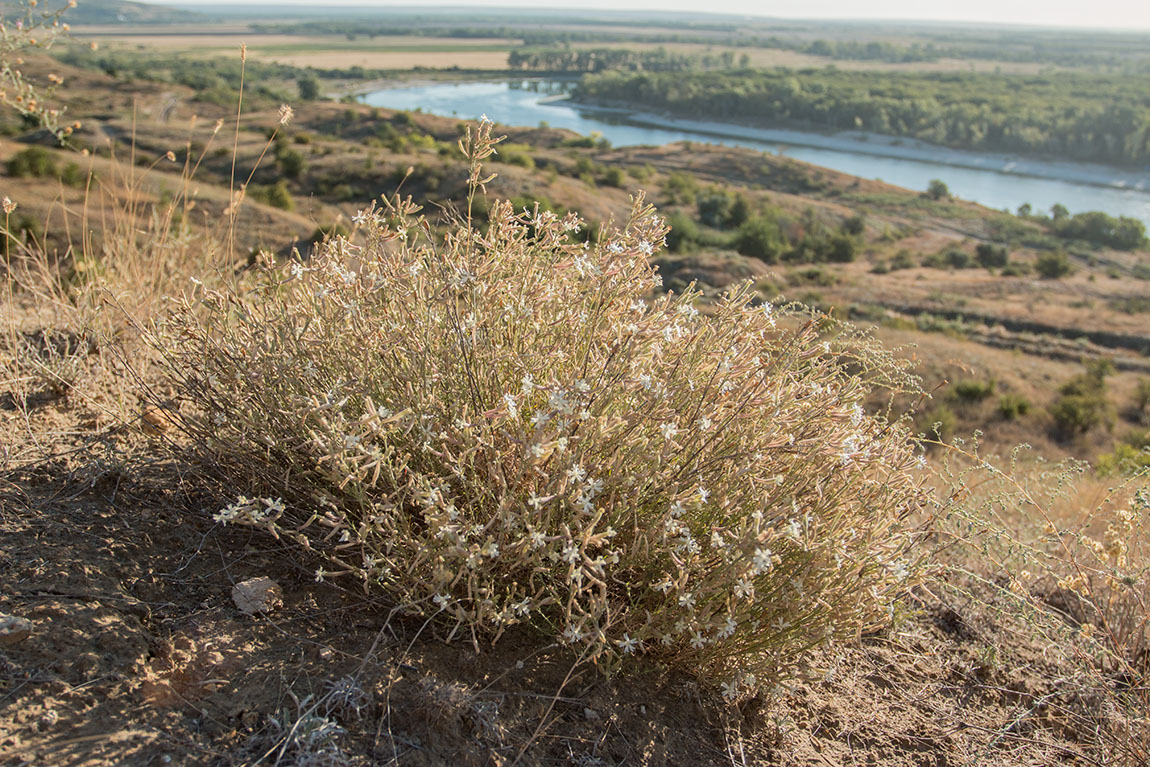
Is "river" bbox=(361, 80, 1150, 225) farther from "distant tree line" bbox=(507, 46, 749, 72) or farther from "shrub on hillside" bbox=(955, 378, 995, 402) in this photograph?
"shrub on hillside" bbox=(955, 378, 995, 402)

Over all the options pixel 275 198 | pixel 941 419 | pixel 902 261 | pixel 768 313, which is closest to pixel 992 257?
pixel 902 261

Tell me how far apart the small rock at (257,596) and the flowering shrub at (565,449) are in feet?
0.66

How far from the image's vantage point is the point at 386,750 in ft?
6.13

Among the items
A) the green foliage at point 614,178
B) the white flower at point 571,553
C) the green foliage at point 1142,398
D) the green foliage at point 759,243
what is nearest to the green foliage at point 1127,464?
the white flower at point 571,553

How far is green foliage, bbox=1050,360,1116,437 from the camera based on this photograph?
21734mm

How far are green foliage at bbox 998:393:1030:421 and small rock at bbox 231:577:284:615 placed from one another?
24.2 meters

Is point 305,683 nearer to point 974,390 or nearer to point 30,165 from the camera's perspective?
point 974,390

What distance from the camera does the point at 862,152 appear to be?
319 ft

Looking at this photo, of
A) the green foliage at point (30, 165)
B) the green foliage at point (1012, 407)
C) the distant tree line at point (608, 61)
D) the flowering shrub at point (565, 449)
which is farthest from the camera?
the distant tree line at point (608, 61)

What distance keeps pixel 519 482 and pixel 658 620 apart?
0.58 meters

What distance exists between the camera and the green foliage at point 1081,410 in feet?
71.3

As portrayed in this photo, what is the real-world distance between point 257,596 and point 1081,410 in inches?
999

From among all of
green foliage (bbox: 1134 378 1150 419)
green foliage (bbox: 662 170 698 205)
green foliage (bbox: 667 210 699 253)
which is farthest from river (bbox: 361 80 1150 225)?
green foliage (bbox: 1134 378 1150 419)

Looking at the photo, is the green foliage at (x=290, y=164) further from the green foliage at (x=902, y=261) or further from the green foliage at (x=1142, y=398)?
the green foliage at (x=1142, y=398)
